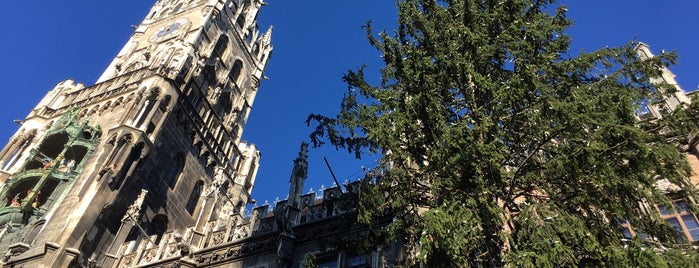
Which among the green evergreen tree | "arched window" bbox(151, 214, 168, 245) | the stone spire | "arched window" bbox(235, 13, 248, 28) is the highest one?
"arched window" bbox(235, 13, 248, 28)

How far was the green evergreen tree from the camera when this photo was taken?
8.58 metres

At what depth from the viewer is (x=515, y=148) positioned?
10719 mm

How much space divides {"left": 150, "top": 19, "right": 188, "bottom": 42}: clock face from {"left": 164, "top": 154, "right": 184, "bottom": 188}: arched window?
11517 mm

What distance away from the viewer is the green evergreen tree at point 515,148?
338 inches

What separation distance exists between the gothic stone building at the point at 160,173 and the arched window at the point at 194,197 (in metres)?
0.07

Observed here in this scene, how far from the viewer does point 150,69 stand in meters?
29.6

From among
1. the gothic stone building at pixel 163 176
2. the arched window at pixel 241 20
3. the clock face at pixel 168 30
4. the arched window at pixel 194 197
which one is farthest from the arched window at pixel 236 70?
the arched window at pixel 194 197

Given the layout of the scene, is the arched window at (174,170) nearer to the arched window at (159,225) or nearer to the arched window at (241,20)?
the arched window at (159,225)

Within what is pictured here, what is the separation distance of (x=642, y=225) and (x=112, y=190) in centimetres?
2082

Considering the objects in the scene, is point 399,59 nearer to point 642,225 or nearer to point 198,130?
point 642,225

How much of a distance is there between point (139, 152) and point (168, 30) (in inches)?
605

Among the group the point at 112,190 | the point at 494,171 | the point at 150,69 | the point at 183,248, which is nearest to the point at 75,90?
the point at 150,69

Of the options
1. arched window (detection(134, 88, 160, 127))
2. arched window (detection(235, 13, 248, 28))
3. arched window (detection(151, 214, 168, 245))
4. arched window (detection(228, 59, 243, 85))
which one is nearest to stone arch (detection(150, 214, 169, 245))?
arched window (detection(151, 214, 168, 245))

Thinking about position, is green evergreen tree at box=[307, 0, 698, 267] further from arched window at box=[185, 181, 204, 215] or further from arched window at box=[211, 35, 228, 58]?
arched window at box=[211, 35, 228, 58]
